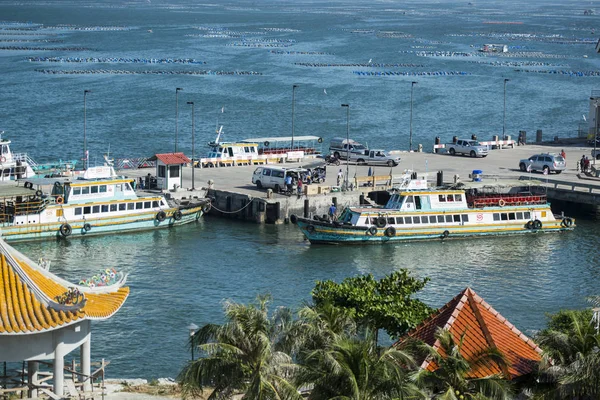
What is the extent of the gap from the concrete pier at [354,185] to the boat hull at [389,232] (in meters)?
3.66

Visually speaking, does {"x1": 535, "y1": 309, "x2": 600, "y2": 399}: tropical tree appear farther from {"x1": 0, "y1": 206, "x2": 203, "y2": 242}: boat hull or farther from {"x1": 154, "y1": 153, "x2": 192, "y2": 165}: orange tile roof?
{"x1": 154, "y1": 153, "x2": 192, "y2": 165}: orange tile roof

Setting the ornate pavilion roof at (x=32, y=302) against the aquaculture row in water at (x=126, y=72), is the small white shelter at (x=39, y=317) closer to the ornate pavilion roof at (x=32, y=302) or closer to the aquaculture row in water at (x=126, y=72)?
the ornate pavilion roof at (x=32, y=302)

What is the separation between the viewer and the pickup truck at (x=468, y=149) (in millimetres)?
84250

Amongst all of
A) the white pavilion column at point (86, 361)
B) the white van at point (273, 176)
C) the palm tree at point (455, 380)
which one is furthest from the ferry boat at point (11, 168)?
the palm tree at point (455, 380)

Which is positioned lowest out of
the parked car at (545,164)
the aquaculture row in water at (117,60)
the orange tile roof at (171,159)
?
the parked car at (545,164)

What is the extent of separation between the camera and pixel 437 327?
2717cm

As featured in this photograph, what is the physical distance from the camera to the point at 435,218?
6353cm

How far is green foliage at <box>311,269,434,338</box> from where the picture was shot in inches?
A: 1297

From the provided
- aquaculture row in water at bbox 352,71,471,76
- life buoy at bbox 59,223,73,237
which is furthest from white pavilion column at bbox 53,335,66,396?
aquaculture row in water at bbox 352,71,471,76


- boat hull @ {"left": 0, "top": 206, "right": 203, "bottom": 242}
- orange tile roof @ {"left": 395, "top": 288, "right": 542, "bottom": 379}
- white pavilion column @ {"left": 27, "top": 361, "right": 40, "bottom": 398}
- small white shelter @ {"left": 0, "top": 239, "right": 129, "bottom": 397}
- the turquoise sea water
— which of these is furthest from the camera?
boat hull @ {"left": 0, "top": 206, "right": 203, "bottom": 242}

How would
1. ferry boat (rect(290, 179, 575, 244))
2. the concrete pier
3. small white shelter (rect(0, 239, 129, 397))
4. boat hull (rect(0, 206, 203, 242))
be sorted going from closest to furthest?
small white shelter (rect(0, 239, 129, 397)) → boat hull (rect(0, 206, 203, 242)) → ferry boat (rect(290, 179, 575, 244)) → the concrete pier

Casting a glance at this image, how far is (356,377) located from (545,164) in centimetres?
5625

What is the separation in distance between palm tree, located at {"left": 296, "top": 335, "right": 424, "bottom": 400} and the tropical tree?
11.0 ft

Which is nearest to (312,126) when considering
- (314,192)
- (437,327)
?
(314,192)
